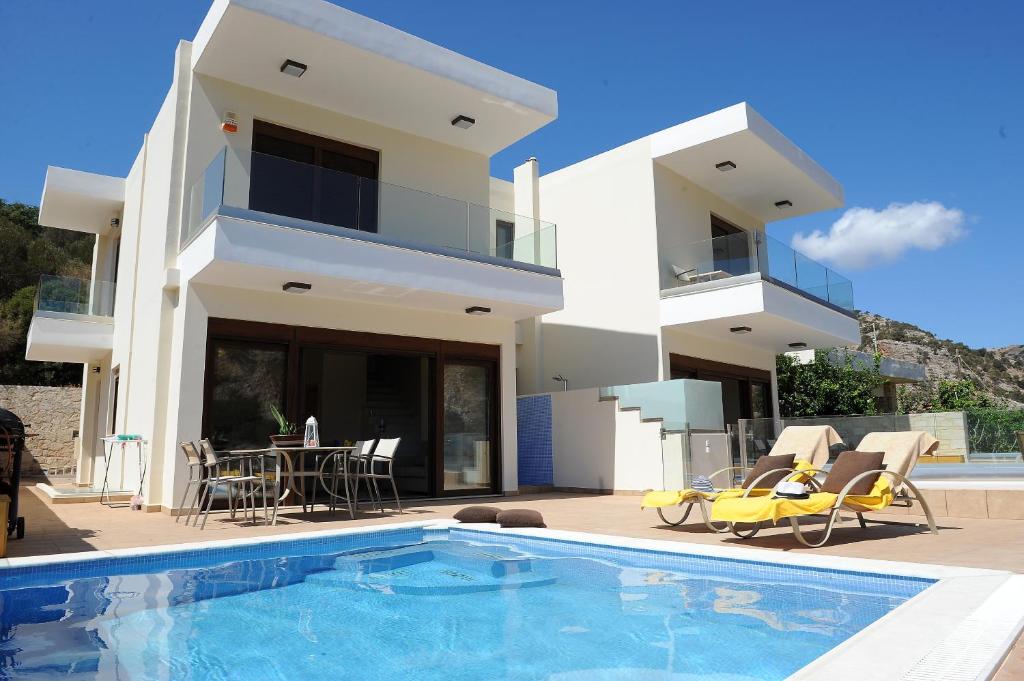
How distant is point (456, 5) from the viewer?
14.2 meters

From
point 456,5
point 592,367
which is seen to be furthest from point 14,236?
point 592,367

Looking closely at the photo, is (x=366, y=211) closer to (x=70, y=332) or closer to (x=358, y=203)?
(x=358, y=203)

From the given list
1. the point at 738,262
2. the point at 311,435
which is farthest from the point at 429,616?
the point at 738,262

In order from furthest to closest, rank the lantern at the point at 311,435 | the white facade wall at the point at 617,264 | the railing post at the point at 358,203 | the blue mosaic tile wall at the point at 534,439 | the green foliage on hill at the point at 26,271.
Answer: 1. the green foliage on hill at the point at 26,271
2. the white facade wall at the point at 617,264
3. the blue mosaic tile wall at the point at 534,439
4. the railing post at the point at 358,203
5. the lantern at the point at 311,435

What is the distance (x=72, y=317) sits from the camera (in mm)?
14734

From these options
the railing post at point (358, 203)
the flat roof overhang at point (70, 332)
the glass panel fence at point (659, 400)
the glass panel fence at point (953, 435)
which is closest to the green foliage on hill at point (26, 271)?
the flat roof overhang at point (70, 332)

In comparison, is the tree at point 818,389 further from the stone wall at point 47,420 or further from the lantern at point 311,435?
the stone wall at point 47,420

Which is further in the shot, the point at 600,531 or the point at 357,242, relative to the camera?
the point at 357,242

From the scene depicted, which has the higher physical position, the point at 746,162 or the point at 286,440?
the point at 746,162

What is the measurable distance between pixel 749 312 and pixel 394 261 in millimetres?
6673

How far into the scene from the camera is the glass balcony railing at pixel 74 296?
47.9 feet

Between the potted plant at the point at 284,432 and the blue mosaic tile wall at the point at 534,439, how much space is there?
516 centimetres

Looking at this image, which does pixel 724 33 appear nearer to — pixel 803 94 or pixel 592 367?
pixel 803 94

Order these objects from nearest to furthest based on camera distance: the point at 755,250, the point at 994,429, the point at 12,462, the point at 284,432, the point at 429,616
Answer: the point at 429,616 < the point at 12,462 < the point at 284,432 < the point at 994,429 < the point at 755,250
